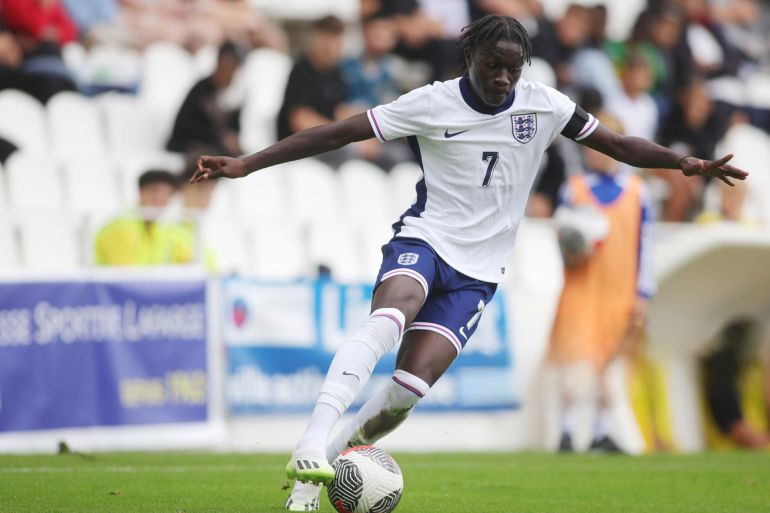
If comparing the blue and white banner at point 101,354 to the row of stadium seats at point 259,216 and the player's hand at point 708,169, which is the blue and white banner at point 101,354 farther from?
the player's hand at point 708,169

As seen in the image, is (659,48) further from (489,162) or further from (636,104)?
(489,162)

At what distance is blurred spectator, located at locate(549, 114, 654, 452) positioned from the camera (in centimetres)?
1136

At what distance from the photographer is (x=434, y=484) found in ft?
25.7

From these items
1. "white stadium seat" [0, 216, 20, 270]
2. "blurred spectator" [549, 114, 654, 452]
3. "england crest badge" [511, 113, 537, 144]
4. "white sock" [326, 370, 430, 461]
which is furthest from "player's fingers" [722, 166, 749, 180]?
"white stadium seat" [0, 216, 20, 270]

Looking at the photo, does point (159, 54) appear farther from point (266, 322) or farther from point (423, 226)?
point (423, 226)

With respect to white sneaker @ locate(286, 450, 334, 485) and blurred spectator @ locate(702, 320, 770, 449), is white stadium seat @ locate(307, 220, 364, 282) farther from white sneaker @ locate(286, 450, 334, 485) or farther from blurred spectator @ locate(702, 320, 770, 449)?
white sneaker @ locate(286, 450, 334, 485)

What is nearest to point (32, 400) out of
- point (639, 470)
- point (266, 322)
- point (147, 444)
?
point (147, 444)

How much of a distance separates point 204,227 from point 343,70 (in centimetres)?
376

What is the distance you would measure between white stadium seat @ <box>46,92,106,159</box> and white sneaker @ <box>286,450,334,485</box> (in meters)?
7.52

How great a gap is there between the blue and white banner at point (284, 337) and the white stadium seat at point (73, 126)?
2807 millimetres

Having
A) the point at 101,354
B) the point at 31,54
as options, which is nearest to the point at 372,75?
the point at 31,54

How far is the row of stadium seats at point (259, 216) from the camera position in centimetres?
1043

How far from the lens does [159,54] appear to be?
558 inches

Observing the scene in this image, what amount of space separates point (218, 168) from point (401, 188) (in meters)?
7.46
